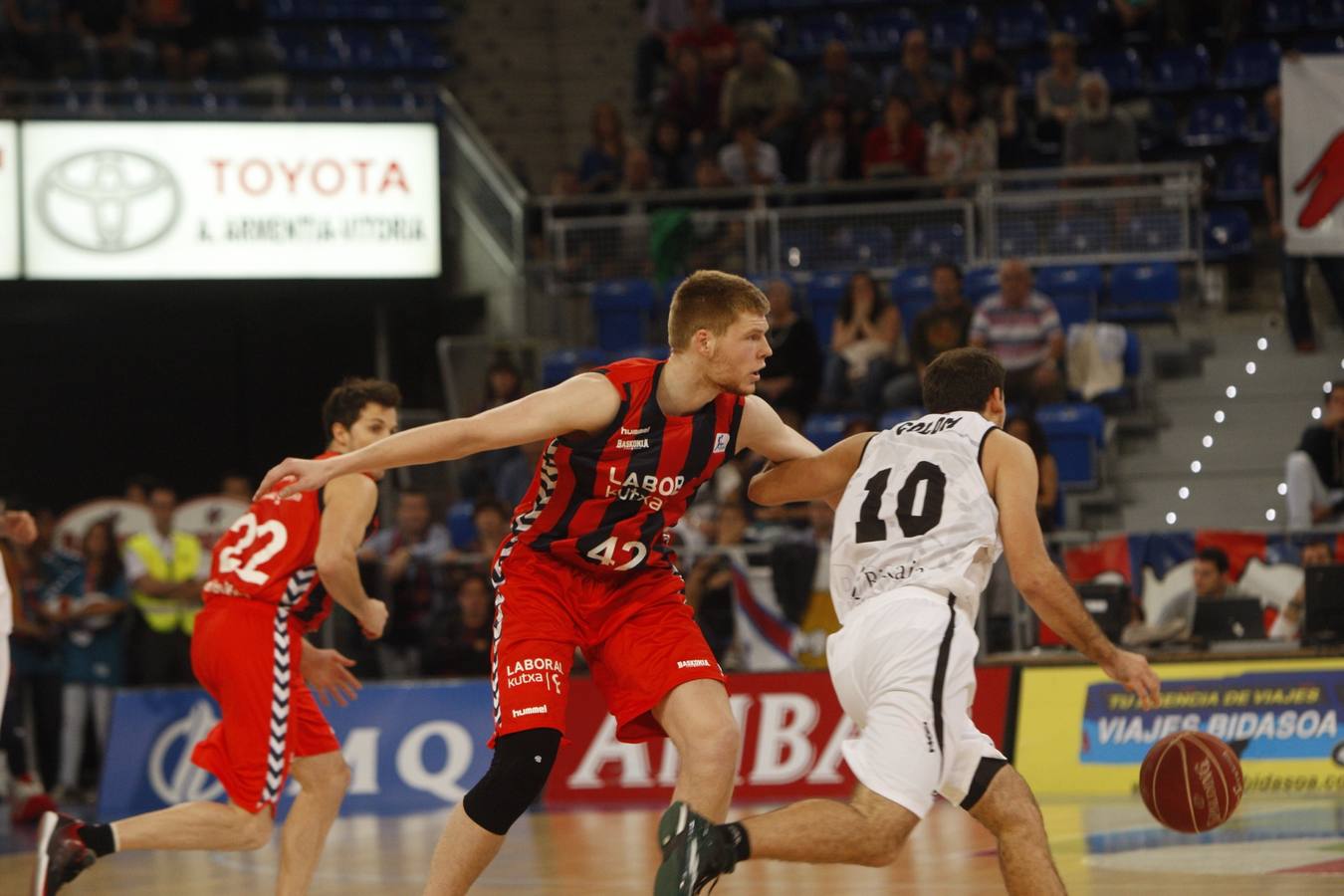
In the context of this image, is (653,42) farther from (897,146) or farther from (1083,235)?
(1083,235)

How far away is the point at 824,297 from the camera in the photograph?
15820 millimetres

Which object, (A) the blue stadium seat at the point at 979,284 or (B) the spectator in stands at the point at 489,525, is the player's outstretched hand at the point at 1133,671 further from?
(A) the blue stadium seat at the point at 979,284

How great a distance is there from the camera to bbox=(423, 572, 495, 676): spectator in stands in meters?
12.7

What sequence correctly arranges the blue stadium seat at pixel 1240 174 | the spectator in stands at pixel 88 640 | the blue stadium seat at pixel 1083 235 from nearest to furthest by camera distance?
the spectator in stands at pixel 88 640, the blue stadium seat at pixel 1083 235, the blue stadium seat at pixel 1240 174

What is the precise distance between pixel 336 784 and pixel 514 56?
47.8 ft

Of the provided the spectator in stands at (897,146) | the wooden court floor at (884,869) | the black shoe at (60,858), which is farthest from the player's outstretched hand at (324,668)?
the spectator in stands at (897,146)

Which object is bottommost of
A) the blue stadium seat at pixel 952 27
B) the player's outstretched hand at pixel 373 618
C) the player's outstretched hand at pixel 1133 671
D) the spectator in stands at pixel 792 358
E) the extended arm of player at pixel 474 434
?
the player's outstretched hand at pixel 1133 671

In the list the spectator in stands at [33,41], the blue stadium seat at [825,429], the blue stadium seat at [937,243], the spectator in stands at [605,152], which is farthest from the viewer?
the spectator in stands at [605,152]

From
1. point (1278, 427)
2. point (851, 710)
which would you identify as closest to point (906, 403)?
point (1278, 427)

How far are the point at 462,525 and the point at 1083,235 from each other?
543 centimetres

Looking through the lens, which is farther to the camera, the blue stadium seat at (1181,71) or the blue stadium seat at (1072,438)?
the blue stadium seat at (1181,71)

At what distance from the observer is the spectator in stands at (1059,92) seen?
16266 millimetres

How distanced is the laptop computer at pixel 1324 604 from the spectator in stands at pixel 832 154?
6920 mm

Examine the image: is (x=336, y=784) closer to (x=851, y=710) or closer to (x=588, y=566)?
(x=588, y=566)
